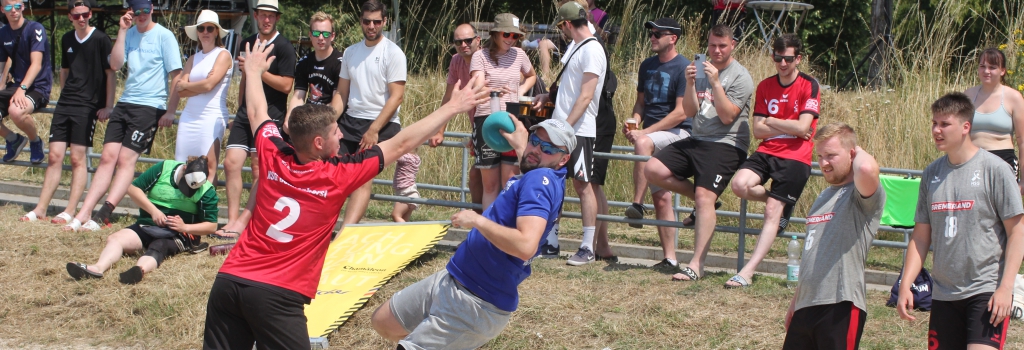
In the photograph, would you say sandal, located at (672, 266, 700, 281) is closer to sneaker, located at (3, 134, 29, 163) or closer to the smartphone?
the smartphone

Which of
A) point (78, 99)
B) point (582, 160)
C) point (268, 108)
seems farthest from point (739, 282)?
point (78, 99)

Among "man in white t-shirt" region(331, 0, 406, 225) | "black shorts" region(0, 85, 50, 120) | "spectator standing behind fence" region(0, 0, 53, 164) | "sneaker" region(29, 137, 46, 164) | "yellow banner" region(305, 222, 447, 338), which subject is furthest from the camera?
"sneaker" region(29, 137, 46, 164)

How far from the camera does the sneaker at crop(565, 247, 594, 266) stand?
786cm

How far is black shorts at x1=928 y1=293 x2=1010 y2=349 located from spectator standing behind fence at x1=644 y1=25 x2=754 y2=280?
268 centimetres

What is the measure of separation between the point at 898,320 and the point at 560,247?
11.4 ft

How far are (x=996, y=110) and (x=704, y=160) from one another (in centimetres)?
219

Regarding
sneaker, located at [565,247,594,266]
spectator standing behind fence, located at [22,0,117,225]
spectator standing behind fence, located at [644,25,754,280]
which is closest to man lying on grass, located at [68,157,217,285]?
spectator standing behind fence, located at [22,0,117,225]

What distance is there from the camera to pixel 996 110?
7.16 metres

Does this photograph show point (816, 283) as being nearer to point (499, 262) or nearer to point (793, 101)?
point (499, 262)

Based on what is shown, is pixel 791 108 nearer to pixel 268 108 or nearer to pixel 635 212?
pixel 635 212

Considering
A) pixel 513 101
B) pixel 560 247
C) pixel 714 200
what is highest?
pixel 513 101

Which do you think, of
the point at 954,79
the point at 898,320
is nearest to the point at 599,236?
the point at 898,320

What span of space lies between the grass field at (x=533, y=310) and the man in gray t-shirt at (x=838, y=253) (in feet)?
4.93

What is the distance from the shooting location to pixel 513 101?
8.34m
